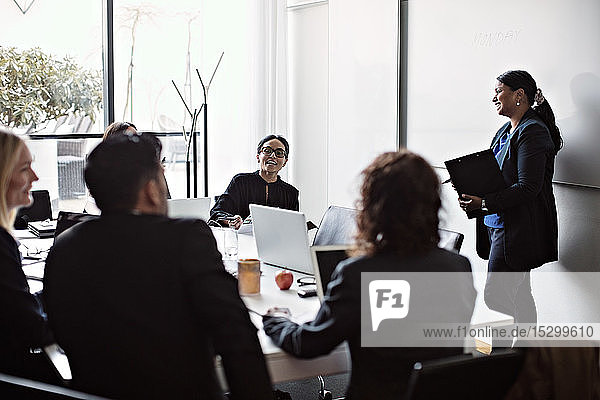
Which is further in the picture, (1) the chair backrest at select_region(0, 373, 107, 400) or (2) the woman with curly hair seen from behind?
(2) the woman with curly hair seen from behind

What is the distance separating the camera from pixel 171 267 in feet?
5.54

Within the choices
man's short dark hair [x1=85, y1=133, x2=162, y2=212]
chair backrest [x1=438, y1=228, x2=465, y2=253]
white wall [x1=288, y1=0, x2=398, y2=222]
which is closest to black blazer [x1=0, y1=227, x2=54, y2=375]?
man's short dark hair [x1=85, y1=133, x2=162, y2=212]

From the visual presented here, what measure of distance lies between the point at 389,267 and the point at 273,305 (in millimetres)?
765

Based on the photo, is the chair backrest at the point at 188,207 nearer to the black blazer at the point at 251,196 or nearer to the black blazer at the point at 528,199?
the black blazer at the point at 251,196

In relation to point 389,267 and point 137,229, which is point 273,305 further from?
point 137,229

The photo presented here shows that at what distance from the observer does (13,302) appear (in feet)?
6.68

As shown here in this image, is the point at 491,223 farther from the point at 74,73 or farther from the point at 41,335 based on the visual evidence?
the point at 74,73

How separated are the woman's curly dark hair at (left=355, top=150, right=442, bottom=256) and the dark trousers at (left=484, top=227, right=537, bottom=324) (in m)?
1.95

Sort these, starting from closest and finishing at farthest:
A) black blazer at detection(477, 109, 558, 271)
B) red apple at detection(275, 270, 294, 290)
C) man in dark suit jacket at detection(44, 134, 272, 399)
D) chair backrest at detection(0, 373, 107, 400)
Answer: chair backrest at detection(0, 373, 107, 400) < man in dark suit jacket at detection(44, 134, 272, 399) < red apple at detection(275, 270, 294, 290) < black blazer at detection(477, 109, 558, 271)

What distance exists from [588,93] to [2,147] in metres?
2.66

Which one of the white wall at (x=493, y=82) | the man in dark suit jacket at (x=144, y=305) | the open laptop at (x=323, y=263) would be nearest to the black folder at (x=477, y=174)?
the white wall at (x=493, y=82)

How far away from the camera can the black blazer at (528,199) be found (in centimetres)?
358

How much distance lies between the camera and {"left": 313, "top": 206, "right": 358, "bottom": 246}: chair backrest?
3.49 m

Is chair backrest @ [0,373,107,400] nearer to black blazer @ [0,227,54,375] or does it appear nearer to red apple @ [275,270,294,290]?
black blazer @ [0,227,54,375]
